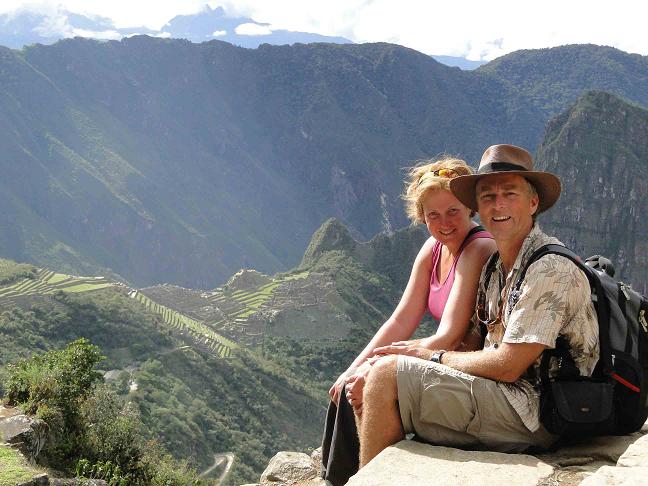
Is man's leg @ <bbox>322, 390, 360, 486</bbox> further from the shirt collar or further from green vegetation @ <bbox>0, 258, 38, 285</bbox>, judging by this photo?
green vegetation @ <bbox>0, 258, 38, 285</bbox>

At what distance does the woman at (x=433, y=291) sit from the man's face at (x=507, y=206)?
0.45 metres

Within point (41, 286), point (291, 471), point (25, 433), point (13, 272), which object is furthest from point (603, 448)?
point (13, 272)

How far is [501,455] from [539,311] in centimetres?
71

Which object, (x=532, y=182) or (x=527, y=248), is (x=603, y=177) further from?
(x=527, y=248)

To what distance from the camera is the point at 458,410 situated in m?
3.16

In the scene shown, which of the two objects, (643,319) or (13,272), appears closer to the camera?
(643,319)

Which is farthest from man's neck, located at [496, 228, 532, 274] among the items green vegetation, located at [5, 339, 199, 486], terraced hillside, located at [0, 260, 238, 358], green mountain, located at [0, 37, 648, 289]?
green mountain, located at [0, 37, 648, 289]

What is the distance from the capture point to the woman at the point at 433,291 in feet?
11.9

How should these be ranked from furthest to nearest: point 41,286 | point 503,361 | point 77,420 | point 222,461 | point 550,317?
point 41,286 → point 222,461 → point 77,420 → point 503,361 → point 550,317

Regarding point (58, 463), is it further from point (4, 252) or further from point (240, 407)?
point (4, 252)

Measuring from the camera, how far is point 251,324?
53938mm

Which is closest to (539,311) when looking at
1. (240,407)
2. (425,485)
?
(425,485)

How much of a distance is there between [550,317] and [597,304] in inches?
10.7

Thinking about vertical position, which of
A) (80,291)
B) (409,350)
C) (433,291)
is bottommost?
(80,291)
